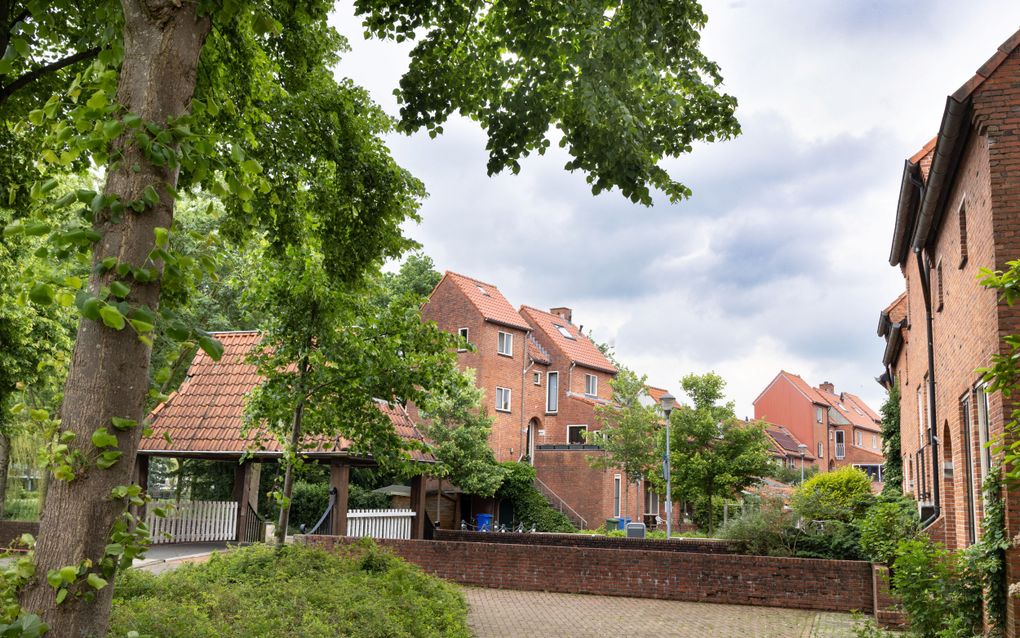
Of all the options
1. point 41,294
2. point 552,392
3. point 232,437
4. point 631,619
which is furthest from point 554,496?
point 41,294

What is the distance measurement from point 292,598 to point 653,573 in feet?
30.7

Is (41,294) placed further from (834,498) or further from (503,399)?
(503,399)

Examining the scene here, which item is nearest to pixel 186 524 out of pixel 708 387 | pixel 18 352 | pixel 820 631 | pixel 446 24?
pixel 18 352

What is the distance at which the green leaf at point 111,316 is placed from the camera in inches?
123

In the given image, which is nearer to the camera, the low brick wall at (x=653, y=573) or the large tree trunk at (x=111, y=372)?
the large tree trunk at (x=111, y=372)

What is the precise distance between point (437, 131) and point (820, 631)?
31.1 feet

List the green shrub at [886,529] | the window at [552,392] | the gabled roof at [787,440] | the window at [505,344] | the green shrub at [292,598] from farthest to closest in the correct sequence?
the gabled roof at [787,440] → the window at [552,392] → the window at [505,344] → the green shrub at [886,529] → the green shrub at [292,598]

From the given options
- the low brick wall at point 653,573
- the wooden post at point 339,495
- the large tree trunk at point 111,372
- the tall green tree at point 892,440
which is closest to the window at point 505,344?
the tall green tree at point 892,440

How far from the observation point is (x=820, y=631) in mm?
12984

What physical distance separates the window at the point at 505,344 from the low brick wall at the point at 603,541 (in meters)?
19.4

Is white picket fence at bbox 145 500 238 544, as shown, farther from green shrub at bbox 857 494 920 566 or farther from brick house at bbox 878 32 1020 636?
brick house at bbox 878 32 1020 636

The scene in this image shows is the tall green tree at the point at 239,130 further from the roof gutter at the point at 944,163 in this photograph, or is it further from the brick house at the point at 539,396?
the brick house at the point at 539,396

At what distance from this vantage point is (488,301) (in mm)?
44969

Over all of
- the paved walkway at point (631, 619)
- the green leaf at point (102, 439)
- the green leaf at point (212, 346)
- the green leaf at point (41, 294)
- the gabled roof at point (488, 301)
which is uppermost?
the gabled roof at point (488, 301)
